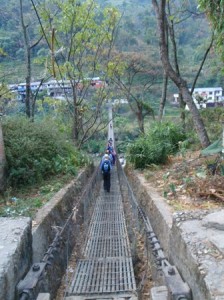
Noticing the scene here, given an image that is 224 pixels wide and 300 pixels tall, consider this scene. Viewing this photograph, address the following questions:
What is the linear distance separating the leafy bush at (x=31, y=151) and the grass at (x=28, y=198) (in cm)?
27

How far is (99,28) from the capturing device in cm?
1644

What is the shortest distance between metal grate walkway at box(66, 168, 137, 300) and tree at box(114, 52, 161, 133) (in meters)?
13.1

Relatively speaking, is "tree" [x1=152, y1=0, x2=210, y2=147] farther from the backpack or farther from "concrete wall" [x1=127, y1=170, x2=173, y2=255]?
the backpack

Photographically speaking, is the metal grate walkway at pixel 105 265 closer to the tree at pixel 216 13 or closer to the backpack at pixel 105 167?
the backpack at pixel 105 167

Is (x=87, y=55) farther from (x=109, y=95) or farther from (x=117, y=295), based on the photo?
Answer: (x=117, y=295)

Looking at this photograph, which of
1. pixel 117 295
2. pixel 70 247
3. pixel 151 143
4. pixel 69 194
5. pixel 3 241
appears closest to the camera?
pixel 3 241

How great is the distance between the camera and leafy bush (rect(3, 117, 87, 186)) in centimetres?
808

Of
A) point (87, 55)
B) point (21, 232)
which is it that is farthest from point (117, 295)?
point (87, 55)

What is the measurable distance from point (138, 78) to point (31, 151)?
18246 mm

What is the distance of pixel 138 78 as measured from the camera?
25.9 metres

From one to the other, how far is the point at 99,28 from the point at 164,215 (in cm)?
1269

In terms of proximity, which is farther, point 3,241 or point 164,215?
point 164,215

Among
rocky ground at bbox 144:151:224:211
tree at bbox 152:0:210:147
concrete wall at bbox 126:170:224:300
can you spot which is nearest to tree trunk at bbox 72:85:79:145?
tree at bbox 152:0:210:147

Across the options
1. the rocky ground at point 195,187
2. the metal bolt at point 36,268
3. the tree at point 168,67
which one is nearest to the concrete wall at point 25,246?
the metal bolt at point 36,268
